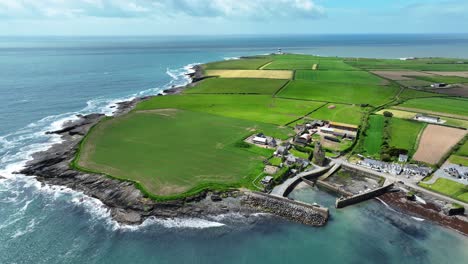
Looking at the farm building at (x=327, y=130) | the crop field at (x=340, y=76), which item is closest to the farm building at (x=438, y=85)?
the crop field at (x=340, y=76)

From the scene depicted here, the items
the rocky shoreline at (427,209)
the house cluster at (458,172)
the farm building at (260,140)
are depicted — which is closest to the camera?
the rocky shoreline at (427,209)

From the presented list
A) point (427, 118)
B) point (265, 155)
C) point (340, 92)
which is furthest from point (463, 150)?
point (340, 92)

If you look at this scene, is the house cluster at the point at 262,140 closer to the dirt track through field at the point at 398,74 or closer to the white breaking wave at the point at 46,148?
the white breaking wave at the point at 46,148

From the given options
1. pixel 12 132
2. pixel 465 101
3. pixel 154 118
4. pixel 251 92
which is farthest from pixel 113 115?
pixel 465 101

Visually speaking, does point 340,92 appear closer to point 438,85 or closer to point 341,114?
point 341,114

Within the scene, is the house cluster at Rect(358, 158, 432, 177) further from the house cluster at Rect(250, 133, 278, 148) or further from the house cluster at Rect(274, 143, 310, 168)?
the house cluster at Rect(250, 133, 278, 148)

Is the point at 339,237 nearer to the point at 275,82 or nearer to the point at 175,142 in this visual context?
the point at 175,142
